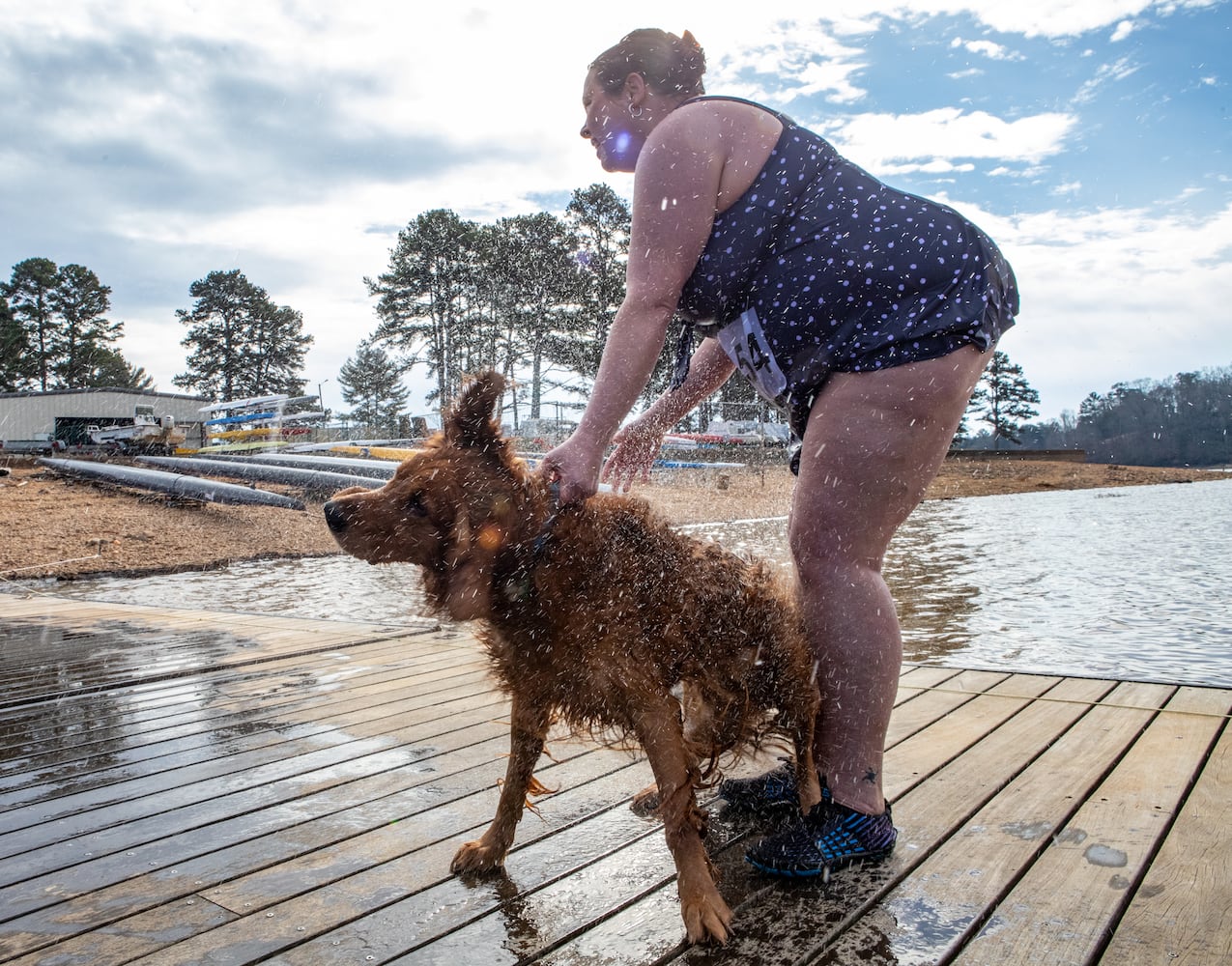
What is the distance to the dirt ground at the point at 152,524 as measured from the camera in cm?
1158

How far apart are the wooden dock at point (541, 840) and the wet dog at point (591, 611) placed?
0.21 m

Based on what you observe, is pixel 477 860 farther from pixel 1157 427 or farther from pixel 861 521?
pixel 1157 427

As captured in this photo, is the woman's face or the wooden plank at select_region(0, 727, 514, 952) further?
the woman's face

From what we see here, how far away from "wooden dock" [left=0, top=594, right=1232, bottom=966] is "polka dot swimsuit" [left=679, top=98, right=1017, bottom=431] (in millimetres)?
1119

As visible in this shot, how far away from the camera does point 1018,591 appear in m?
7.64

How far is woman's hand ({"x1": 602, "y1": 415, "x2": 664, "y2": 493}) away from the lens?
242cm

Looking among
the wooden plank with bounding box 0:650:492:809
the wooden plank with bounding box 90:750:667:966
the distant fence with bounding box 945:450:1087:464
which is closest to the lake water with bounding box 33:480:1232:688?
the wooden plank with bounding box 90:750:667:966

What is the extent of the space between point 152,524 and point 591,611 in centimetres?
1556

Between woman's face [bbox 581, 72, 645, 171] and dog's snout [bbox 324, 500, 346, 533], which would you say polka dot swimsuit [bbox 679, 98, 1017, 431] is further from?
dog's snout [bbox 324, 500, 346, 533]

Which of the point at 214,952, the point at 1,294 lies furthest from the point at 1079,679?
the point at 1,294

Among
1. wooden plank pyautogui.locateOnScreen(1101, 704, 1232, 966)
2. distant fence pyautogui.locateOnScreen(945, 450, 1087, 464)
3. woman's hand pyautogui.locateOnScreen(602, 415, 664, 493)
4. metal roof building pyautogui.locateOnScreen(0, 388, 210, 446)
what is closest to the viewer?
wooden plank pyautogui.locateOnScreen(1101, 704, 1232, 966)

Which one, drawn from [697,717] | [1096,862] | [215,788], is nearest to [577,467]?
[697,717]

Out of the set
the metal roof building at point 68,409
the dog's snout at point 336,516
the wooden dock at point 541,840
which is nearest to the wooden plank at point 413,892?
the wooden dock at point 541,840

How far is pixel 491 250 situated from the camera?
1645 inches
